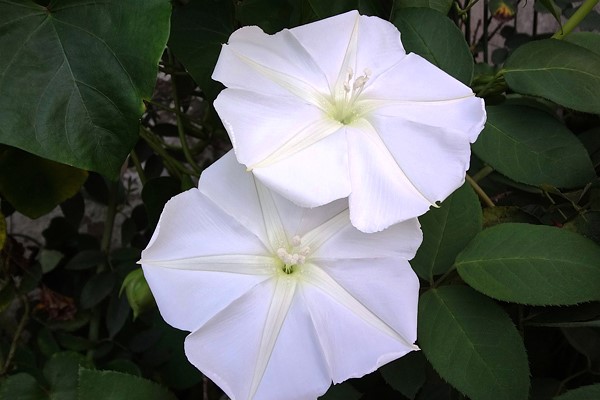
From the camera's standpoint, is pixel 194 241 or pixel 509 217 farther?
pixel 509 217

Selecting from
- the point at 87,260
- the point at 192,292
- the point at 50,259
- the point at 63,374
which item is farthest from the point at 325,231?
the point at 50,259

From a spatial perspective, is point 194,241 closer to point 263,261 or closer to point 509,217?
point 263,261

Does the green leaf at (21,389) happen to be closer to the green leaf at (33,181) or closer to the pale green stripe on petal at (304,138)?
the green leaf at (33,181)

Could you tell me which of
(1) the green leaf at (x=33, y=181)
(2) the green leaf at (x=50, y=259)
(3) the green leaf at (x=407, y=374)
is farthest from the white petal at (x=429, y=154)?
(2) the green leaf at (x=50, y=259)

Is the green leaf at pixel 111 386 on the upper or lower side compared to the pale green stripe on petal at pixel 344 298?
lower

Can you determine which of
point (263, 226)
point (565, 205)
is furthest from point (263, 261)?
point (565, 205)
